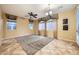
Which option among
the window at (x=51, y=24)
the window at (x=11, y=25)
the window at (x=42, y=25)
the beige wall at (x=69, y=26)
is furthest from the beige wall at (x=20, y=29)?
the beige wall at (x=69, y=26)

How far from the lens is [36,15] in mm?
2061

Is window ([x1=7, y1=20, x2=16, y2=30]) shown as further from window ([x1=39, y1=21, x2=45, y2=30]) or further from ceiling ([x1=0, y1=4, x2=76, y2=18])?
window ([x1=39, y1=21, x2=45, y2=30])

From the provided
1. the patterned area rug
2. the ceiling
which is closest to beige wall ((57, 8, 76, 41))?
the ceiling

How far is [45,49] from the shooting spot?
2000 millimetres

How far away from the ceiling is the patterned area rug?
0.44 metres

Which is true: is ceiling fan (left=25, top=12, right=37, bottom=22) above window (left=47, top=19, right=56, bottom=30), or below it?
above

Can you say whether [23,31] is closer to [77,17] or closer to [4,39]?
[4,39]

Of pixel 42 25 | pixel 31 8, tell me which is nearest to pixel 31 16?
pixel 31 8

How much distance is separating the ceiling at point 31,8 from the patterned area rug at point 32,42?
44cm

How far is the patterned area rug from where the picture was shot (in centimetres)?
200

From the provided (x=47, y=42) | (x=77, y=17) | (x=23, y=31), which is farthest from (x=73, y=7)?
(x=23, y=31)

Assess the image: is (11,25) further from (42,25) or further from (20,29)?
(42,25)

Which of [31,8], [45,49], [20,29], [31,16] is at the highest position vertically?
[31,8]

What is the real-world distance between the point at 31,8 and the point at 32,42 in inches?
25.8
